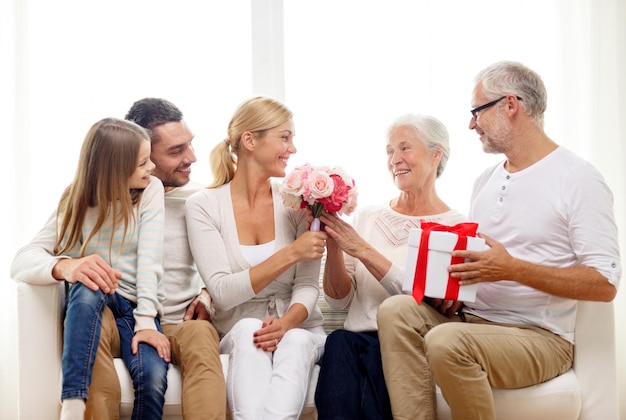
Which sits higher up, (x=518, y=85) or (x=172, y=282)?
(x=518, y=85)

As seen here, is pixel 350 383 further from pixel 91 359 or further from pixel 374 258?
pixel 91 359

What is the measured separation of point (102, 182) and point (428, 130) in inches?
51.2

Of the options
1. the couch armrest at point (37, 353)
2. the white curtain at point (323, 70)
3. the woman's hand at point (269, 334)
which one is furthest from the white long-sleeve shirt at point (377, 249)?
the couch armrest at point (37, 353)

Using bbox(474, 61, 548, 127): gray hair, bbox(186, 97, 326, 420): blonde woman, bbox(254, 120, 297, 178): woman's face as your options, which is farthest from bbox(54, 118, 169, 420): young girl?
bbox(474, 61, 548, 127): gray hair

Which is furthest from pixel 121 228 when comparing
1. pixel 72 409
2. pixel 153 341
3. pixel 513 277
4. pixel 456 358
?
pixel 513 277

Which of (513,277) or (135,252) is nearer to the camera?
(513,277)

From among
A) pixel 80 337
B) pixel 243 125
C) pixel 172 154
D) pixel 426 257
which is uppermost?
pixel 243 125

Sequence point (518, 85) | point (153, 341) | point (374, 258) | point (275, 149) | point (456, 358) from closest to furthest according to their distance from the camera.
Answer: point (456, 358) < point (153, 341) < point (518, 85) < point (374, 258) < point (275, 149)

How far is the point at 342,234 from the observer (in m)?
2.72

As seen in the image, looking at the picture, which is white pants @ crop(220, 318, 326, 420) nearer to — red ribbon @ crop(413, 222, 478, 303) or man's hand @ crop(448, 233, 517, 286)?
red ribbon @ crop(413, 222, 478, 303)

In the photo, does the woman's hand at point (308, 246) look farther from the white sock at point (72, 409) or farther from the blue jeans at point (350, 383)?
the white sock at point (72, 409)

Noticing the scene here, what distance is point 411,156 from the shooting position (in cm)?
290

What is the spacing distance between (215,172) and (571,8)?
2126 mm

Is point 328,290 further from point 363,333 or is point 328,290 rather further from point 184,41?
point 184,41
